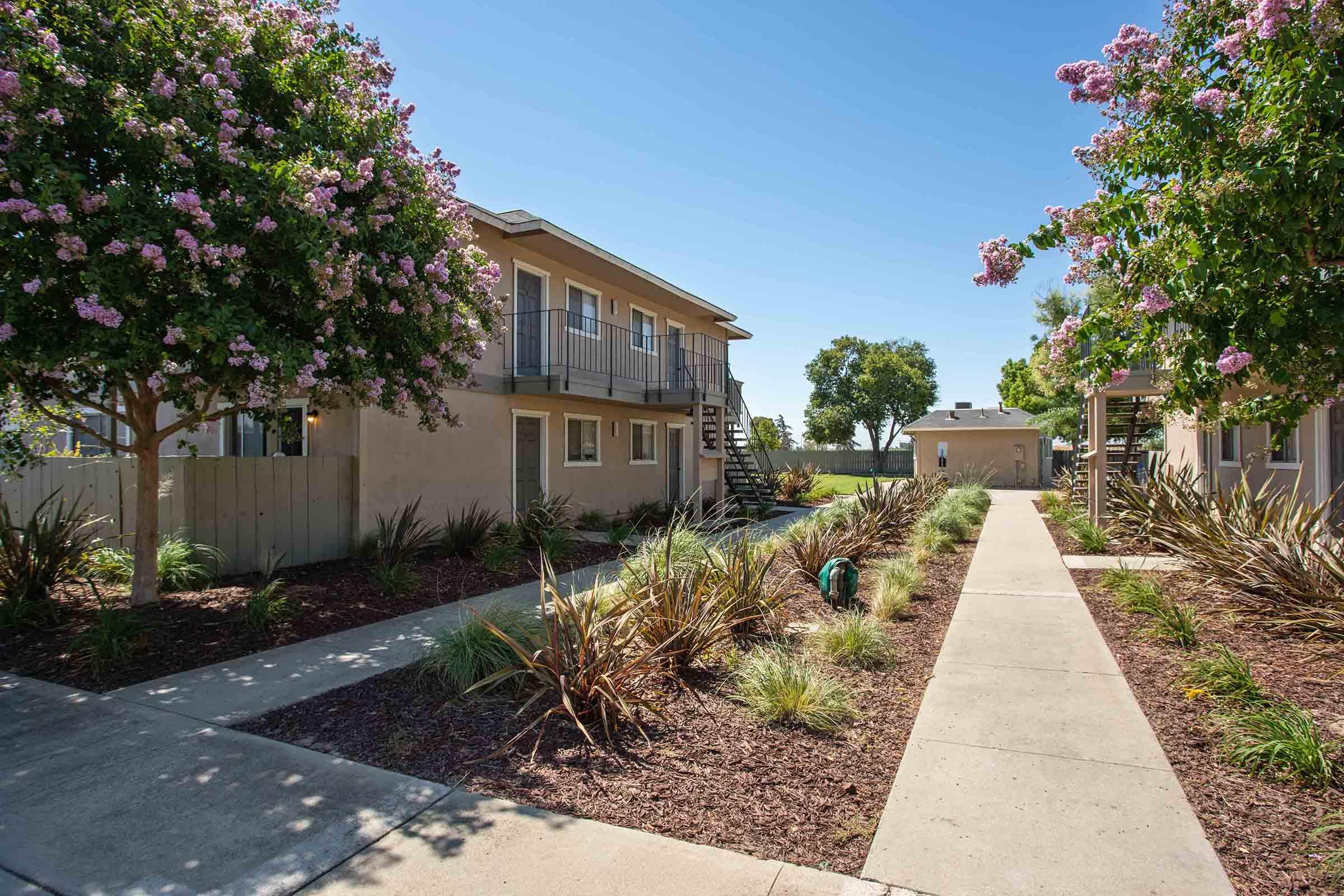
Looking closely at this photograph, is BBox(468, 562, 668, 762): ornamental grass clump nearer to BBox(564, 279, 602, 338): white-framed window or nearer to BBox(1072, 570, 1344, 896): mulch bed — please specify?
BBox(1072, 570, 1344, 896): mulch bed

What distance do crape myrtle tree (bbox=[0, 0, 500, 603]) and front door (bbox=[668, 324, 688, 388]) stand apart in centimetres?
1137

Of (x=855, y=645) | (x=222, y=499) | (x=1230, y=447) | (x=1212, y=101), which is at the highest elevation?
(x=1212, y=101)

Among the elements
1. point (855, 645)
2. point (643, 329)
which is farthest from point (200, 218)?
point (643, 329)

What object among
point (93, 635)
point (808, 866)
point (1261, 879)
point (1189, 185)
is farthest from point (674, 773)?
point (93, 635)

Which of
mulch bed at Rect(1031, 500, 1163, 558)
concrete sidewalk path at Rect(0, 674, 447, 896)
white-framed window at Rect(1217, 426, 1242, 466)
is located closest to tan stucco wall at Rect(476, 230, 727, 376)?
concrete sidewalk path at Rect(0, 674, 447, 896)

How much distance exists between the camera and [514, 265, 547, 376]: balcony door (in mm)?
13469

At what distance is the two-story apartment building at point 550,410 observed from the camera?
1111cm

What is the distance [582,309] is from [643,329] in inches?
102

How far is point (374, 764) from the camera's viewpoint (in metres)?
3.99

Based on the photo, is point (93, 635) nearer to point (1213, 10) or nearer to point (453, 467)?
point (453, 467)

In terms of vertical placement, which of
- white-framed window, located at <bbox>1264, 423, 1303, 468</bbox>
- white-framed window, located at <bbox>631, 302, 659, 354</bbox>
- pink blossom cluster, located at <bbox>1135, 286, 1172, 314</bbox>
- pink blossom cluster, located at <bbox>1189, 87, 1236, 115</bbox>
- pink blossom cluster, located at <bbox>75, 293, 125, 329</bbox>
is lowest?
white-framed window, located at <bbox>1264, 423, 1303, 468</bbox>

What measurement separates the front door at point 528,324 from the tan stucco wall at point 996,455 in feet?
68.2

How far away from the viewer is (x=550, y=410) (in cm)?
1434

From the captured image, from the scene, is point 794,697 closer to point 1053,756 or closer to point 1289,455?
point 1053,756
